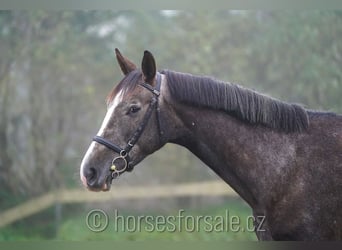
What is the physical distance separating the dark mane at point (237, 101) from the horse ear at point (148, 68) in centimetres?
12

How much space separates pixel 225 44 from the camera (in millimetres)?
6199

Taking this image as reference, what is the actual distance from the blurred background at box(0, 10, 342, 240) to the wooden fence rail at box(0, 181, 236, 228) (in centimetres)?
1

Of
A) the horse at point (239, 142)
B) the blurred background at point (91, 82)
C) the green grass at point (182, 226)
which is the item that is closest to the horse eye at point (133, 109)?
the horse at point (239, 142)

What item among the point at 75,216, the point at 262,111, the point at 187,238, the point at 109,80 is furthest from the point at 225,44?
the point at 262,111

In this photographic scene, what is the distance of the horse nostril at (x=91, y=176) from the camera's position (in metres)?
2.91

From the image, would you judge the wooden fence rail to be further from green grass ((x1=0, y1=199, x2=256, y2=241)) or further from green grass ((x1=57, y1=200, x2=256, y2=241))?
green grass ((x1=57, y1=200, x2=256, y2=241))

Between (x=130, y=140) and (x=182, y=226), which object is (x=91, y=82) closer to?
(x=182, y=226)

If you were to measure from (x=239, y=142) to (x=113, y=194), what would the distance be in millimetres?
3149

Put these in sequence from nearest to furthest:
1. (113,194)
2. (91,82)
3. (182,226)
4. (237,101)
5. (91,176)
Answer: (91,176) < (237,101) < (182,226) < (113,194) < (91,82)

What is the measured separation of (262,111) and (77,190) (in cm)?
367

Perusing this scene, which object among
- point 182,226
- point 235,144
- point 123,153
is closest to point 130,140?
point 123,153

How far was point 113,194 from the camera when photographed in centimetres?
595

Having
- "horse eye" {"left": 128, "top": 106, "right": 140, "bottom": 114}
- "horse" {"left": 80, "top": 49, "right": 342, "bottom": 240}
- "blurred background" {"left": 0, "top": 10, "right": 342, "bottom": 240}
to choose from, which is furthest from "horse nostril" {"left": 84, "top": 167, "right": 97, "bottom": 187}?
"blurred background" {"left": 0, "top": 10, "right": 342, "bottom": 240}

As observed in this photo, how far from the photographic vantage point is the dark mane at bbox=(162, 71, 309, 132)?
306cm
